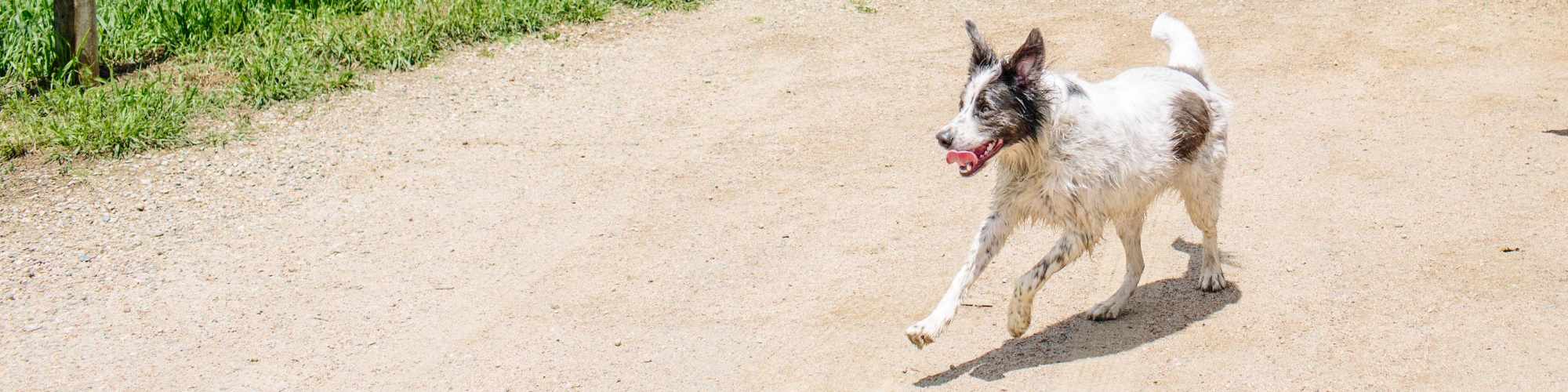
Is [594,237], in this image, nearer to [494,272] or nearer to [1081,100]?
[494,272]

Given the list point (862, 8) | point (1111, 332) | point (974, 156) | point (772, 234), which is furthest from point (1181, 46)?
point (862, 8)

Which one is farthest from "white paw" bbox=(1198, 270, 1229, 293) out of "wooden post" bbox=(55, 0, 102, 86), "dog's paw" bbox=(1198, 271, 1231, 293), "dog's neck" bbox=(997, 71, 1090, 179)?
"wooden post" bbox=(55, 0, 102, 86)

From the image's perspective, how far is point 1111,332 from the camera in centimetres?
579

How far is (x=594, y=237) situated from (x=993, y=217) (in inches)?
102

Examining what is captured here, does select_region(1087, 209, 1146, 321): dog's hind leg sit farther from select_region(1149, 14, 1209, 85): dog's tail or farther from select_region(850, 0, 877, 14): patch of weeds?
select_region(850, 0, 877, 14): patch of weeds

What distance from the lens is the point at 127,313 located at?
21.0 feet

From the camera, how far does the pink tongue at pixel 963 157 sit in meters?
5.05

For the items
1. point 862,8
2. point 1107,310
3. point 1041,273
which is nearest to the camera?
point 1041,273

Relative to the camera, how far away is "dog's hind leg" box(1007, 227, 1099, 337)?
5.28 meters

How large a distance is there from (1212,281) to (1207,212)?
38 centimetres

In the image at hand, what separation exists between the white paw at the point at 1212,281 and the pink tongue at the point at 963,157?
1.72 metres

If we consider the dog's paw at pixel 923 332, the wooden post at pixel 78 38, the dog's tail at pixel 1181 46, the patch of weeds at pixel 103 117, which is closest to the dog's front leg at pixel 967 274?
the dog's paw at pixel 923 332

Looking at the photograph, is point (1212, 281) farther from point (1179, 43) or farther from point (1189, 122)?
point (1179, 43)

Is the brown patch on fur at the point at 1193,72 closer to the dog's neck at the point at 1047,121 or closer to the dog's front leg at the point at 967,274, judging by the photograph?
the dog's neck at the point at 1047,121
